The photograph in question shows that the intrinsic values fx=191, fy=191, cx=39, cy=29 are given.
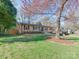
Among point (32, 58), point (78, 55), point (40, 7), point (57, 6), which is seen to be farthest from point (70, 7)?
point (32, 58)

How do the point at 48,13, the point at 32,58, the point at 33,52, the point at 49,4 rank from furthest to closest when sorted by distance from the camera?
the point at 48,13
the point at 49,4
the point at 33,52
the point at 32,58

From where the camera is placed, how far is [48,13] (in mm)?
Result: 20047

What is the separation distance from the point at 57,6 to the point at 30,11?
281 centimetres

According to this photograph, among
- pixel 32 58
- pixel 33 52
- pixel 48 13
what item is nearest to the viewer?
pixel 32 58

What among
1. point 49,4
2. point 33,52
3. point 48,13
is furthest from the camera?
point 48,13

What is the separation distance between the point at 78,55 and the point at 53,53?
1.43 meters

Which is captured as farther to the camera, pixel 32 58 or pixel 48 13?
pixel 48 13

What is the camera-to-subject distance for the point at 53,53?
11.0m

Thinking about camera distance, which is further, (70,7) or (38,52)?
(70,7)

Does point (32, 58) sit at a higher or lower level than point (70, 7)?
lower

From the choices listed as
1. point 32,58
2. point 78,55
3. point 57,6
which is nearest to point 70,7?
point 57,6

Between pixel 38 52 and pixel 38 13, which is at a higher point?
pixel 38 13

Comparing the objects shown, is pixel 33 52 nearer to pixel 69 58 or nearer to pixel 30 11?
pixel 69 58

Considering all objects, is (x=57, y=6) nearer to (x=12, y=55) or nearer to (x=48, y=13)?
(x=48, y=13)
